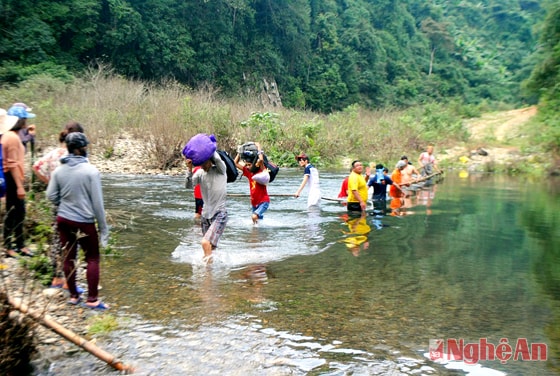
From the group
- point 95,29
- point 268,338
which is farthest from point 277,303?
point 95,29

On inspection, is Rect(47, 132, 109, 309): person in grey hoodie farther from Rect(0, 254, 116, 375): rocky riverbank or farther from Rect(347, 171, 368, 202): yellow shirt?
Rect(347, 171, 368, 202): yellow shirt

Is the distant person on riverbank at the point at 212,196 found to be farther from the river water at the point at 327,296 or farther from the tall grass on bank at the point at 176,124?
the tall grass on bank at the point at 176,124

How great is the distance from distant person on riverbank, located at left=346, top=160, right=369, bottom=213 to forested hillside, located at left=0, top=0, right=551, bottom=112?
25.2 meters

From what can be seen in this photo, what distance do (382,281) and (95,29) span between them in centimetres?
3931

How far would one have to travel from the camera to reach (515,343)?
5387 mm

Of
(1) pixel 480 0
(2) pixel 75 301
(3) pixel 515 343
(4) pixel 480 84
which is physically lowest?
(3) pixel 515 343

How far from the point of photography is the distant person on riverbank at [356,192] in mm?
13492

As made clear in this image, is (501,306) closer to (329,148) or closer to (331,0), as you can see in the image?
(329,148)

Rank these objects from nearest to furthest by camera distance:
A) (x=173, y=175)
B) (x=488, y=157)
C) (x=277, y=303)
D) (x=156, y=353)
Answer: (x=156, y=353)
(x=277, y=303)
(x=173, y=175)
(x=488, y=157)

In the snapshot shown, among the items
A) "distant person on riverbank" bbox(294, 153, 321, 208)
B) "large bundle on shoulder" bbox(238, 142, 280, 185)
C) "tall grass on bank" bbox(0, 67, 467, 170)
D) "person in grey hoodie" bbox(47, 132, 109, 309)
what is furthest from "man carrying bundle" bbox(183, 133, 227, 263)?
"tall grass on bank" bbox(0, 67, 467, 170)

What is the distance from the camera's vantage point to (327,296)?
673 centimetres
